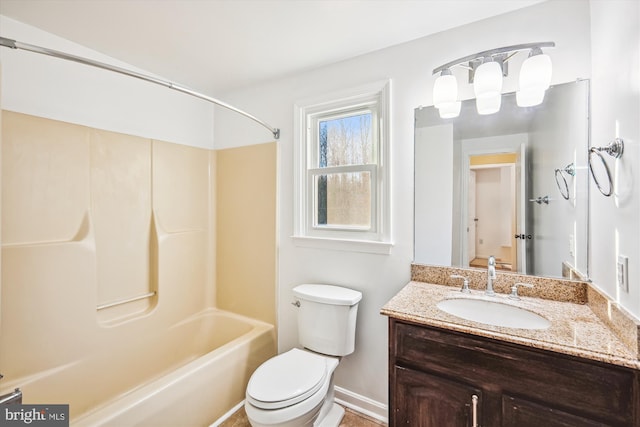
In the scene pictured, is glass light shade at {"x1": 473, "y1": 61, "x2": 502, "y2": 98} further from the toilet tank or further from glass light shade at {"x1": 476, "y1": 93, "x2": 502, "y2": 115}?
the toilet tank

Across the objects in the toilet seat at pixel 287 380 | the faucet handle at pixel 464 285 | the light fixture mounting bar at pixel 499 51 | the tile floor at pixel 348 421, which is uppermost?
the light fixture mounting bar at pixel 499 51

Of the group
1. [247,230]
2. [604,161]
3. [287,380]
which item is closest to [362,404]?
[287,380]

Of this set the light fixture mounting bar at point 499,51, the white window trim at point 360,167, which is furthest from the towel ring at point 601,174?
the white window trim at point 360,167

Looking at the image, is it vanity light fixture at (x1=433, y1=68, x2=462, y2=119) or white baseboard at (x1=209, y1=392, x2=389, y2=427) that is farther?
white baseboard at (x1=209, y1=392, x2=389, y2=427)

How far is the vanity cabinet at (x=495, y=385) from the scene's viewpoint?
35.9 inches

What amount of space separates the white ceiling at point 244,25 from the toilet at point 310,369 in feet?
5.14

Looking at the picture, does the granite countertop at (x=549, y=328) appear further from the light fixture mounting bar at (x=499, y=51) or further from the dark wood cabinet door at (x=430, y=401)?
the light fixture mounting bar at (x=499, y=51)

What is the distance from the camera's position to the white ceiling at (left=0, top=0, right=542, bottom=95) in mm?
1457

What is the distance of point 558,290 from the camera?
139cm

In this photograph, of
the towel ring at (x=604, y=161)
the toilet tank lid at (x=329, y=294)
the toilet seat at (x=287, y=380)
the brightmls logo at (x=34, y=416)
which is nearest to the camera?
the towel ring at (x=604, y=161)

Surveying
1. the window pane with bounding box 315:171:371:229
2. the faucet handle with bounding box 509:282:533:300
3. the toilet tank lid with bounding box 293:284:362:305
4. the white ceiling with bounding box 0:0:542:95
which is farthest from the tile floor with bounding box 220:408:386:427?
the white ceiling with bounding box 0:0:542:95

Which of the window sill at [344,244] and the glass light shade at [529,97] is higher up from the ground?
the glass light shade at [529,97]

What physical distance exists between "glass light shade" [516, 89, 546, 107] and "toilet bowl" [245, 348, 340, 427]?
1744 millimetres

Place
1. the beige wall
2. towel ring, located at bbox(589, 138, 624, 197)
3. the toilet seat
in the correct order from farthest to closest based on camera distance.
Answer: the beige wall < the toilet seat < towel ring, located at bbox(589, 138, 624, 197)
